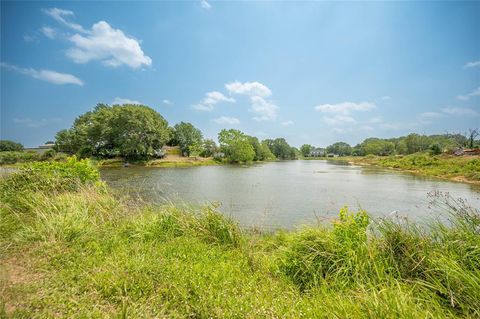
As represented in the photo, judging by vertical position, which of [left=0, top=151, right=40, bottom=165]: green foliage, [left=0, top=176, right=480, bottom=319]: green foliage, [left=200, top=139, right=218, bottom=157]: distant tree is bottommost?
[left=0, top=176, right=480, bottom=319]: green foliage

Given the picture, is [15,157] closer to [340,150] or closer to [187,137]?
[187,137]

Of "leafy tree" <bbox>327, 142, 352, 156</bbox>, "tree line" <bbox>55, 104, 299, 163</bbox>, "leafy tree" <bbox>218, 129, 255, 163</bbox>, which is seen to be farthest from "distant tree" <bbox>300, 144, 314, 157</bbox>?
"tree line" <bbox>55, 104, 299, 163</bbox>

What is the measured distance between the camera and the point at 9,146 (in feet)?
226

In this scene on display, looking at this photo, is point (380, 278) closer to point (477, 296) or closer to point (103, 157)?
point (477, 296)

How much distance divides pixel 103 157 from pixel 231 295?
2285 inches

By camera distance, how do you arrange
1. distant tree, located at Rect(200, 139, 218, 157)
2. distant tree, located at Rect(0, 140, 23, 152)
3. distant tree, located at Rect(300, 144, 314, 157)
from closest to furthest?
distant tree, located at Rect(0, 140, 23, 152) < distant tree, located at Rect(200, 139, 218, 157) < distant tree, located at Rect(300, 144, 314, 157)

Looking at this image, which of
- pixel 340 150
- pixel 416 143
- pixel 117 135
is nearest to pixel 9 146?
pixel 117 135

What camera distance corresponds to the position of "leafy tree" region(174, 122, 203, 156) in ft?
233

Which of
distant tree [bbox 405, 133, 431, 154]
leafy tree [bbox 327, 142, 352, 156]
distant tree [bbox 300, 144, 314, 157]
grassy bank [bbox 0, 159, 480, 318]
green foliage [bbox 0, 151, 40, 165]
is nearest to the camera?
grassy bank [bbox 0, 159, 480, 318]

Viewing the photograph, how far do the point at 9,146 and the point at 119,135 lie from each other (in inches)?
1933

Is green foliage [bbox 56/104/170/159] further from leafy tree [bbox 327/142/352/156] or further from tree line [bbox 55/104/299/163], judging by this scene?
leafy tree [bbox 327/142/352/156]

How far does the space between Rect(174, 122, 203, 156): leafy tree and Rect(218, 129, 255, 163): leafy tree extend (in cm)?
759

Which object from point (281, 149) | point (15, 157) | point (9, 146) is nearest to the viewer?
point (15, 157)

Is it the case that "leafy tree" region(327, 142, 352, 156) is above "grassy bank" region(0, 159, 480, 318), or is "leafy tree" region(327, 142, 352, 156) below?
above
